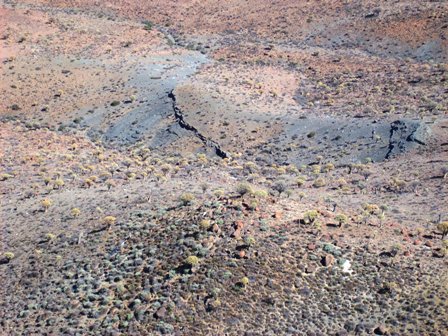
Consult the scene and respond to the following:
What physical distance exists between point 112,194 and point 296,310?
47.0 ft

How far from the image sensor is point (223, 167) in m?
41.7

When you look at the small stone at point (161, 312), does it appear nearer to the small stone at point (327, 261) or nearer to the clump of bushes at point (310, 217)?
the small stone at point (327, 261)

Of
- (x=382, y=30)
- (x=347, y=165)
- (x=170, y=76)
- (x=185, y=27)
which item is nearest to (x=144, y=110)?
(x=170, y=76)

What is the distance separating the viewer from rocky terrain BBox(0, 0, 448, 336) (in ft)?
73.7

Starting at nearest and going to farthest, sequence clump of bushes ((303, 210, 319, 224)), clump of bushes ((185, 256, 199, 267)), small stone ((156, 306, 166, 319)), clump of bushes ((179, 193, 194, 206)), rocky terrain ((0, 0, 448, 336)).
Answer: small stone ((156, 306, 166, 319)), rocky terrain ((0, 0, 448, 336)), clump of bushes ((185, 256, 199, 267)), clump of bushes ((303, 210, 319, 224)), clump of bushes ((179, 193, 194, 206))

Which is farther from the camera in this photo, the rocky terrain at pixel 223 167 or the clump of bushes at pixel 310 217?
the clump of bushes at pixel 310 217

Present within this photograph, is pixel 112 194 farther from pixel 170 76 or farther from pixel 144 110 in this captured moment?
pixel 170 76

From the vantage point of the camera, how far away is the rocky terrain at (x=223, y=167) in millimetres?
22453

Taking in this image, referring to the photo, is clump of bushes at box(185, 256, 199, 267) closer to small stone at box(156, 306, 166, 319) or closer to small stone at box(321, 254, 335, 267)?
small stone at box(156, 306, 166, 319)

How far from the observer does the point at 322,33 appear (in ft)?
234

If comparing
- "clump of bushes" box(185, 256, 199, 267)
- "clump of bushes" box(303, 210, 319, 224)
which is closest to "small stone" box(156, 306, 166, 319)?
"clump of bushes" box(185, 256, 199, 267)

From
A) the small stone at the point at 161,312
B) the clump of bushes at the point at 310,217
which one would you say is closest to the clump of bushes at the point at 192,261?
the small stone at the point at 161,312

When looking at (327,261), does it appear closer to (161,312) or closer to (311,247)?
(311,247)

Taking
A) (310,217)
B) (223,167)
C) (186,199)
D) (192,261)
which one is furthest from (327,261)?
(223,167)
